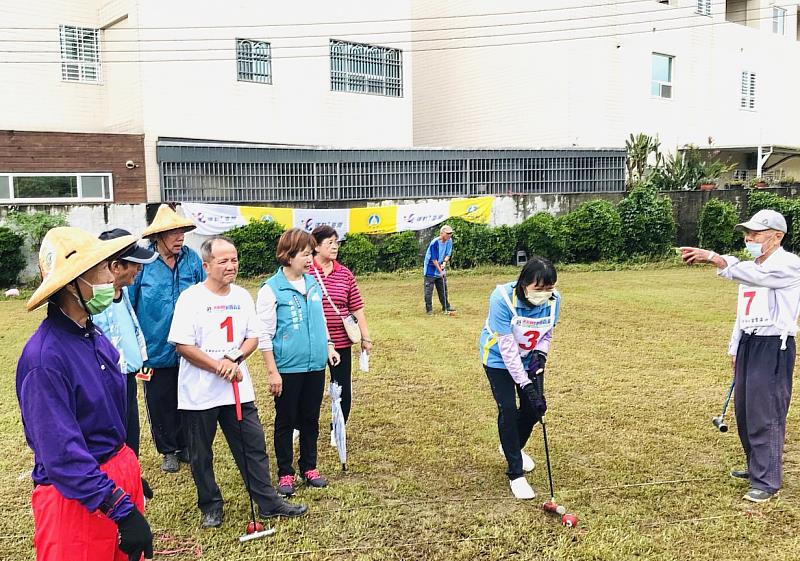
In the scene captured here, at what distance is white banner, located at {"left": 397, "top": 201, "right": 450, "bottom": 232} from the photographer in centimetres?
1717

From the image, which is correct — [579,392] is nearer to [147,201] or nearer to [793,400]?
[793,400]

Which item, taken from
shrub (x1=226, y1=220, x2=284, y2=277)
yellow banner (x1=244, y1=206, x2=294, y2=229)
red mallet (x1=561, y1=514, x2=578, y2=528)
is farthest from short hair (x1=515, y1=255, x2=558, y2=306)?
yellow banner (x1=244, y1=206, x2=294, y2=229)

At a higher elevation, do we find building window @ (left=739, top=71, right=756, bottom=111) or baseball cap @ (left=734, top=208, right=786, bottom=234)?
building window @ (left=739, top=71, right=756, bottom=111)

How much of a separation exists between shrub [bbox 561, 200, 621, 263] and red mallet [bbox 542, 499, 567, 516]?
14.3 m

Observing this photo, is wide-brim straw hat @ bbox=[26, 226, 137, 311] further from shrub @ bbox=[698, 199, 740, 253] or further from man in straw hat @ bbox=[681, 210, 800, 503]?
shrub @ bbox=[698, 199, 740, 253]

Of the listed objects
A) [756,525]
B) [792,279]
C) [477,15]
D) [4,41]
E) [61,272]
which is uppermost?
[477,15]

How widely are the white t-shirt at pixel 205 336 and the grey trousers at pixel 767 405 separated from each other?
324 centimetres

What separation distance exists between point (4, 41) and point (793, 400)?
18078 millimetres

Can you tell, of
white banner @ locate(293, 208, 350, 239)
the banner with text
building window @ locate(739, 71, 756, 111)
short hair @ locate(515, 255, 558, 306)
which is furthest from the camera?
building window @ locate(739, 71, 756, 111)

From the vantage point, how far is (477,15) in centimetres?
2145

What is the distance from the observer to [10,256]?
14.0 meters

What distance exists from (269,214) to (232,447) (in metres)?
12.2

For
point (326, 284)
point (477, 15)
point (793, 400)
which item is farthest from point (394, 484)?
point (477, 15)

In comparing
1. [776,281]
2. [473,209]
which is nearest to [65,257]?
[776,281]
